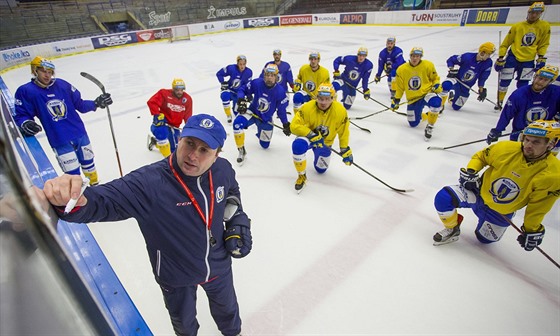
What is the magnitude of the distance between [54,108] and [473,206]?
4359mm

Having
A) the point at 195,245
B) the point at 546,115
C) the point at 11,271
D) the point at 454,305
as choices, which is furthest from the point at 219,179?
the point at 546,115

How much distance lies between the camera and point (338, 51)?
1180 centimetres

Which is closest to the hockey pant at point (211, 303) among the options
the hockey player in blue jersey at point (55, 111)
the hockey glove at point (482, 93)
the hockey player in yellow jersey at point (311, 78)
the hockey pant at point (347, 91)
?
the hockey player in blue jersey at point (55, 111)

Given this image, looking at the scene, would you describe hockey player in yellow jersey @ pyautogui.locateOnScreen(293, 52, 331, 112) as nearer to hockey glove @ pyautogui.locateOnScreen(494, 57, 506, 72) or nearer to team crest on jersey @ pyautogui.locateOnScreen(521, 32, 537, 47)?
hockey glove @ pyautogui.locateOnScreen(494, 57, 506, 72)

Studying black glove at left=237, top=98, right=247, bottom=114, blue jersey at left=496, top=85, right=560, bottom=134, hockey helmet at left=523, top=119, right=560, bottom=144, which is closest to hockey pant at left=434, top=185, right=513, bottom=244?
hockey helmet at left=523, top=119, right=560, bottom=144

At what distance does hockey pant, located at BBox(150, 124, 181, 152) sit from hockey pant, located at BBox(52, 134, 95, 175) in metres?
0.81

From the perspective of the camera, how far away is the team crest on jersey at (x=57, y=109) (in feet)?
10.4

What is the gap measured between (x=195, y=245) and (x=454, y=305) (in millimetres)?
2064

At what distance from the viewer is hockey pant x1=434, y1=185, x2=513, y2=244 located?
2.70m

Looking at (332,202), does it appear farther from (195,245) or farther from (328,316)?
(195,245)

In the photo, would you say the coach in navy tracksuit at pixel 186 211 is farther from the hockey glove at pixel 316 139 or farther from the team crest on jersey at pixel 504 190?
the team crest on jersey at pixel 504 190

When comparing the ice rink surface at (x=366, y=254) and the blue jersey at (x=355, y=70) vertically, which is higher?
the blue jersey at (x=355, y=70)

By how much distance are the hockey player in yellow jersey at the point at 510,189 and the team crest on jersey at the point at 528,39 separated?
15.2ft

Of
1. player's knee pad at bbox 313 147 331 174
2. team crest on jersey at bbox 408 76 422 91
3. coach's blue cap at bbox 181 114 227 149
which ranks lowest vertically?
player's knee pad at bbox 313 147 331 174
